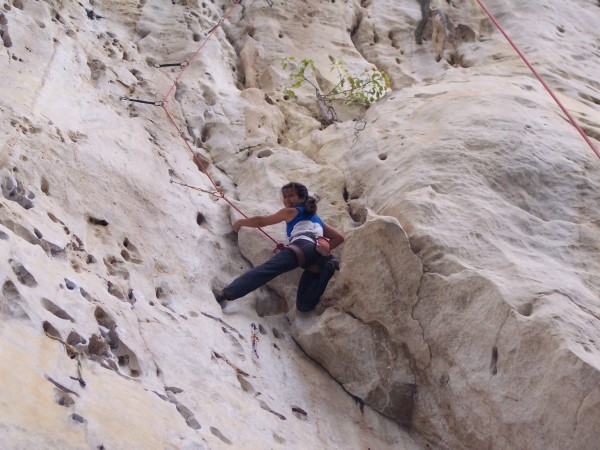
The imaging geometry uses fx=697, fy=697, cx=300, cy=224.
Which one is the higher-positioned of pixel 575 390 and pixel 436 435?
pixel 575 390

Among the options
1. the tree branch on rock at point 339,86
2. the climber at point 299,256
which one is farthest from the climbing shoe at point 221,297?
the tree branch on rock at point 339,86

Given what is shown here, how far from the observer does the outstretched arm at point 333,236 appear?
589 centimetres

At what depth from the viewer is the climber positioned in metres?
5.45

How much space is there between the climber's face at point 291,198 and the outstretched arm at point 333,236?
1.02 feet

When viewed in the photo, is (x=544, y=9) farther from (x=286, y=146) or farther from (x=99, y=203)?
(x=99, y=203)

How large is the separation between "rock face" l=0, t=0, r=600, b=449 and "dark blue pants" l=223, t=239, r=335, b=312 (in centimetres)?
13

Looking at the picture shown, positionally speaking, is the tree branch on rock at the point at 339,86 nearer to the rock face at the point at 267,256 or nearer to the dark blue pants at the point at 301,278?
the rock face at the point at 267,256

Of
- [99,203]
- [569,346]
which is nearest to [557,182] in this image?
[569,346]

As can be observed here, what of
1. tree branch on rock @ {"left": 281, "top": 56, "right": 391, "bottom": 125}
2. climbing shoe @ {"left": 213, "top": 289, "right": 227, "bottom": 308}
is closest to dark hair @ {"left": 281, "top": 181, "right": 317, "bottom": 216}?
climbing shoe @ {"left": 213, "top": 289, "right": 227, "bottom": 308}

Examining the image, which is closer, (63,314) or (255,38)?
(63,314)

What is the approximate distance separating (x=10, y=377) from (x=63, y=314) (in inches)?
31.3

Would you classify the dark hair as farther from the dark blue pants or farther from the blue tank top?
the dark blue pants

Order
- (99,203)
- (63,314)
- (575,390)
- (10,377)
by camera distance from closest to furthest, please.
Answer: (10,377)
(63,314)
(575,390)
(99,203)

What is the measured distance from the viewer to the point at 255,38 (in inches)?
363
